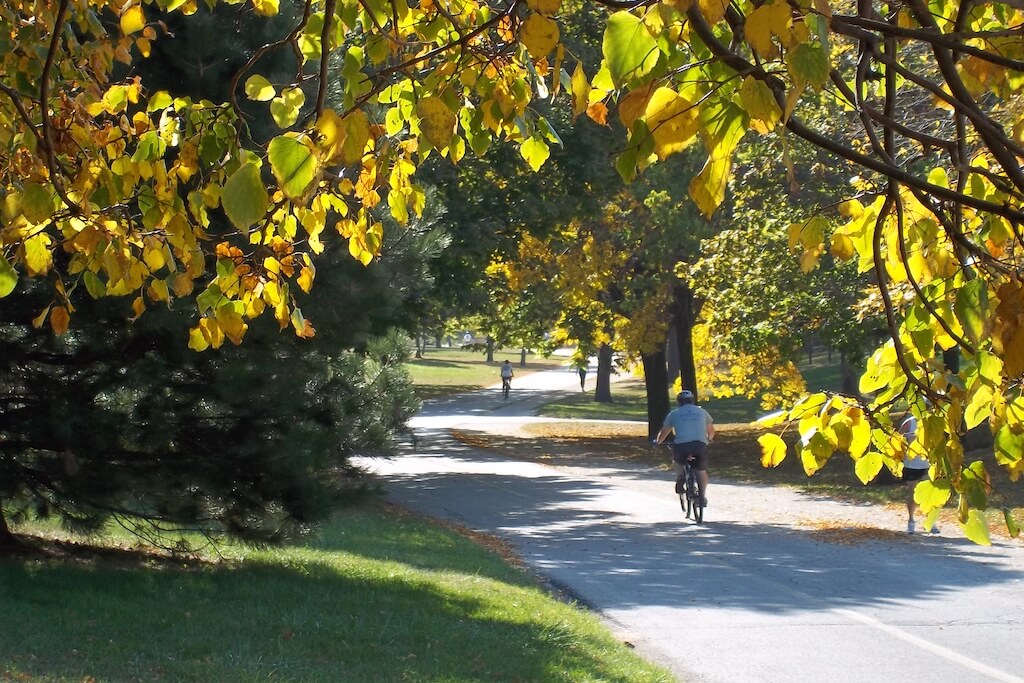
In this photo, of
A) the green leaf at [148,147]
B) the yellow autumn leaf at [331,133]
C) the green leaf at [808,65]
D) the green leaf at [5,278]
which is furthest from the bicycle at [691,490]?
the green leaf at [808,65]

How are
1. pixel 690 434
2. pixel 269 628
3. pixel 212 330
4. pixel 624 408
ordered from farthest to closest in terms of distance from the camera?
pixel 624 408, pixel 690 434, pixel 269 628, pixel 212 330

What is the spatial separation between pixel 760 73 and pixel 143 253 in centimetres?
344

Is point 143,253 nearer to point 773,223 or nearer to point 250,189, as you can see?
point 250,189

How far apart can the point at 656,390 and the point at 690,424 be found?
15472 millimetres

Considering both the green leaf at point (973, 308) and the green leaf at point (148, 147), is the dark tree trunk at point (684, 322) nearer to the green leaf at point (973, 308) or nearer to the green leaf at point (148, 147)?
the green leaf at point (148, 147)

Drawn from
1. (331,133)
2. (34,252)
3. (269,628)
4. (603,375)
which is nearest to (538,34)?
(331,133)

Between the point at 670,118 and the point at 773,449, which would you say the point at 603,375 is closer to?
the point at 773,449

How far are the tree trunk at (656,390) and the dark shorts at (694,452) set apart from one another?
580 inches

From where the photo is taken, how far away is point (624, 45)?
2.83m

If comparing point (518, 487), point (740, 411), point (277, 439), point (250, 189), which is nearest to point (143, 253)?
point (250, 189)

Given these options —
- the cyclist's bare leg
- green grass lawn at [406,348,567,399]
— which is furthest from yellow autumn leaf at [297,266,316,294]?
green grass lawn at [406,348,567,399]

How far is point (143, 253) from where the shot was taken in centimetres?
534

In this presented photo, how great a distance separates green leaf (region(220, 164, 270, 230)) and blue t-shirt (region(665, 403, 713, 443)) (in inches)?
524

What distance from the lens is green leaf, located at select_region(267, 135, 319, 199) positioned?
3.04 metres
